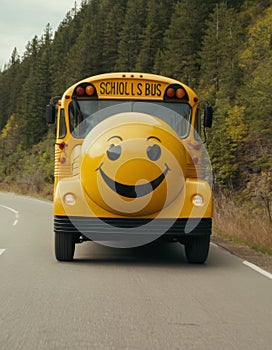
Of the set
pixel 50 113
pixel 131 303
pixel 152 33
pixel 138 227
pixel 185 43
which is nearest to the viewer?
pixel 131 303

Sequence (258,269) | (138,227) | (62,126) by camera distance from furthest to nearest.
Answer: (62,126), (258,269), (138,227)

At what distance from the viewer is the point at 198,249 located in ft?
30.8

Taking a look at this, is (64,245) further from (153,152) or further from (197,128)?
(197,128)

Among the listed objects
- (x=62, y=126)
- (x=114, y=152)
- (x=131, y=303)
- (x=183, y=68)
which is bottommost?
(x=131, y=303)

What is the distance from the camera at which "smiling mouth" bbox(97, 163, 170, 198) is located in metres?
8.55

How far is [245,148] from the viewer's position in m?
28.2

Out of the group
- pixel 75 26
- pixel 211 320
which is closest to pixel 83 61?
pixel 75 26

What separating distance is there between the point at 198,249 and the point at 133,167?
1.92m

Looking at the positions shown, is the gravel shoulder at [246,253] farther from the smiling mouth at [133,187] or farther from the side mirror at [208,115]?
the side mirror at [208,115]

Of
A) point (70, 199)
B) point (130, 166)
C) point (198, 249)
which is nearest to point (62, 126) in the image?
point (70, 199)

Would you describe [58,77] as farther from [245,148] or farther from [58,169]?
[58,169]

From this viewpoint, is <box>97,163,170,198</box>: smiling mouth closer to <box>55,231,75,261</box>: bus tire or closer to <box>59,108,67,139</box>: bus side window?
<box>55,231,75,261</box>: bus tire

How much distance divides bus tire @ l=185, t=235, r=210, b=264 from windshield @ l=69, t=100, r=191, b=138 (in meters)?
1.81

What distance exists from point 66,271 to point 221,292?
2.54 metres
